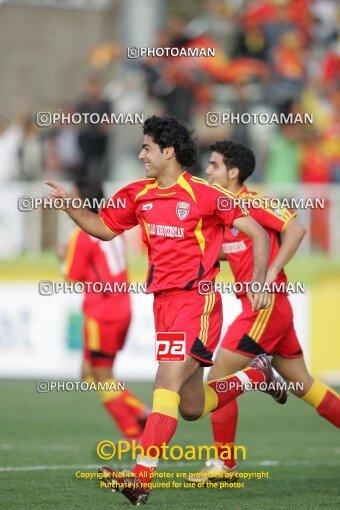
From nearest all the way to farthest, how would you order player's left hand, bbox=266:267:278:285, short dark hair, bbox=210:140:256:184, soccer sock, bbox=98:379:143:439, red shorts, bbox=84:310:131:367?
player's left hand, bbox=266:267:278:285
short dark hair, bbox=210:140:256:184
soccer sock, bbox=98:379:143:439
red shorts, bbox=84:310:131:367

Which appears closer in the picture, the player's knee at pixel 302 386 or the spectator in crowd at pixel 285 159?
the player's knee at pixel 302 386

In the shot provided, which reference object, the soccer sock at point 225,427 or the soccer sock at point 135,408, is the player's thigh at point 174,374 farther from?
the soccer sock at point 135,408

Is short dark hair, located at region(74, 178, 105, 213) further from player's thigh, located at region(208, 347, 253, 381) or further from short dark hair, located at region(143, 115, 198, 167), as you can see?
short dark hair, located at region(143, 115, 198, 167)

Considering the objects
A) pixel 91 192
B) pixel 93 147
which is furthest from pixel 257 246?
pixel 93 147

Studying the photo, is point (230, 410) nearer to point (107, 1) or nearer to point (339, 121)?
point (339, 121)

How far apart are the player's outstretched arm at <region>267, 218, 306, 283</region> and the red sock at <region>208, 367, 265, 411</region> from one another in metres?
0.63

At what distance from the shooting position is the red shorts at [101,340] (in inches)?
413

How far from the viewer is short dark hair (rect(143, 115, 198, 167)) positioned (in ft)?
24.3

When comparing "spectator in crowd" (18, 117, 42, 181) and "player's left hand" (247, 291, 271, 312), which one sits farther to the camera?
"spectator in crowd" (18, 117, 42, 181)

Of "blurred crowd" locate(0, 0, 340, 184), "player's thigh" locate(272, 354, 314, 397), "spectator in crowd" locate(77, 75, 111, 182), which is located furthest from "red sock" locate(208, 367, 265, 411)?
"spectator in crowd" locate(77, 75, 111, 182)

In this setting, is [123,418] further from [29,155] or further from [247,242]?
[29,155]

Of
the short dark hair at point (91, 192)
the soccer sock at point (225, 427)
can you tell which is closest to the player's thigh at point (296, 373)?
the soccer sock at point (225, 427)

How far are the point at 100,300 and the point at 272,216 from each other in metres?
2.73

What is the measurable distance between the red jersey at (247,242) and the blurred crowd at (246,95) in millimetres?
7259
